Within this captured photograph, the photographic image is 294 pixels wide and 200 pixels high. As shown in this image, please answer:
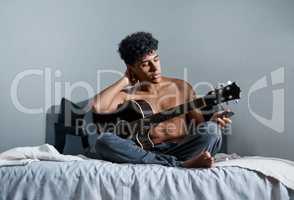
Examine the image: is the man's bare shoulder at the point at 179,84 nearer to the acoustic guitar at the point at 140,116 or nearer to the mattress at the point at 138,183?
the acoustic guitar at the point at 140,116

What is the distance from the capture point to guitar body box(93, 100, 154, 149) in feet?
5.44

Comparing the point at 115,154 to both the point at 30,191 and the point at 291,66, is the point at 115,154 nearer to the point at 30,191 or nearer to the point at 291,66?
the point at 30,191

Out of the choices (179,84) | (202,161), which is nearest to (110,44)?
(179,84)

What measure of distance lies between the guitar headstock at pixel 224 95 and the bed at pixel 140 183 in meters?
0.28

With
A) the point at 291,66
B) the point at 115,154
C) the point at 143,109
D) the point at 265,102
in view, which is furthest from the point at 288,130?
the point at 115,154

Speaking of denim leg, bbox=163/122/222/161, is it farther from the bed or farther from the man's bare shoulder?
the man's bare shoulder

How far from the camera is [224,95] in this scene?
1505mm

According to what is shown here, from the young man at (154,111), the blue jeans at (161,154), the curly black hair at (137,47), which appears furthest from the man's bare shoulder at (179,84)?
the blue jeans at (161,154)

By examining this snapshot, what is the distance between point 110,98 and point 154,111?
0.66 ft

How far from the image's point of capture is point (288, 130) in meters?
1.91

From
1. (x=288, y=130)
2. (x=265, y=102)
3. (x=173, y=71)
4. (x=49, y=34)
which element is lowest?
(x=288, y=130)

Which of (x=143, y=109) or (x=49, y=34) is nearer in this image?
(x=143, y=109)

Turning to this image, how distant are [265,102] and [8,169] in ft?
3.89

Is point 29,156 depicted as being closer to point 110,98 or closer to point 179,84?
point 110,98
